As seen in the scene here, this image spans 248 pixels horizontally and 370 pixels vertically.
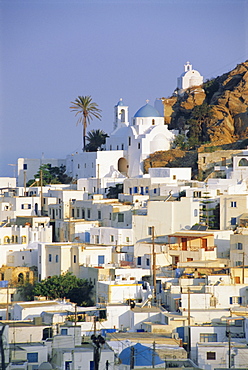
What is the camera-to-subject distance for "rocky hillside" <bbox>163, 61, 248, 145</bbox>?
4654cm

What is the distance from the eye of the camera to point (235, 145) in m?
45.0

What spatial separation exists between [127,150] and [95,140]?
450 cm

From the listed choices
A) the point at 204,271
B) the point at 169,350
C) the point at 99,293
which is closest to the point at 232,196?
the point at 204,271

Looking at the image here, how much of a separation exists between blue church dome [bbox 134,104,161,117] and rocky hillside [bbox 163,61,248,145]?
61.0 inches

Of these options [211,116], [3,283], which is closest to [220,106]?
[211,116]

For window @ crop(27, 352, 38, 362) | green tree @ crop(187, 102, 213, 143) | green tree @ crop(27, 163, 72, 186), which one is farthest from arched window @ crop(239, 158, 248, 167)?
window @ crop(27, 352, 38, 362)

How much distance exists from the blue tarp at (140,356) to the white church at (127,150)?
78.3 ft

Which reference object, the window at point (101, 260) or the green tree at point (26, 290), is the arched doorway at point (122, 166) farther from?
the green tree at point (26, 290)

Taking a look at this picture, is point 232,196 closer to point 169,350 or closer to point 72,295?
point 72,295

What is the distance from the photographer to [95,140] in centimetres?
5122

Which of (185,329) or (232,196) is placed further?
(232,196)

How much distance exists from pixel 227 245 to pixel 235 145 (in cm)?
1216

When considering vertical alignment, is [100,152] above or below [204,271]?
above

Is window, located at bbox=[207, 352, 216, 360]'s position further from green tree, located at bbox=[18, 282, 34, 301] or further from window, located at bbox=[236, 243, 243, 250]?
green tree, located at bbox=[18, 282, 34, 301]
